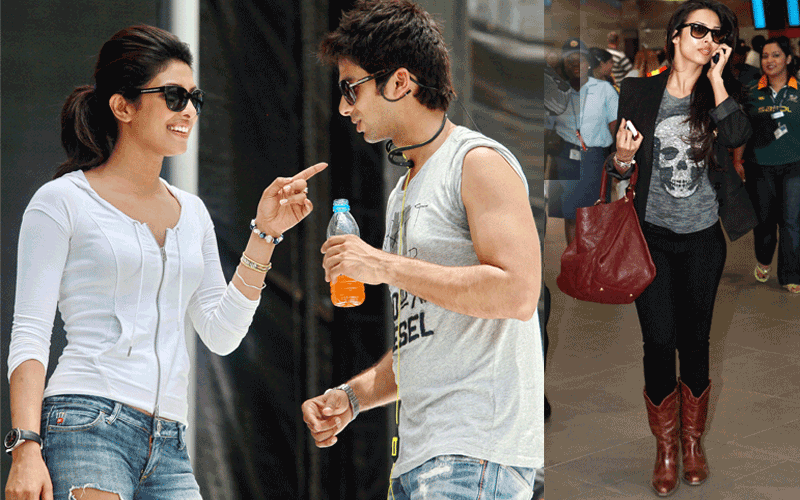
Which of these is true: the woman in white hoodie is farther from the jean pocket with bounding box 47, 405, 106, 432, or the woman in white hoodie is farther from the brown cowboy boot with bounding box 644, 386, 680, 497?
the brown cowboy boot with bounding box 644, 386, 680, 497

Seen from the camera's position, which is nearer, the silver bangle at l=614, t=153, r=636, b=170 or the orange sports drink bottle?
the orange sports drink bottle

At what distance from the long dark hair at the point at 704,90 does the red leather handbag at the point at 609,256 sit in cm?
30

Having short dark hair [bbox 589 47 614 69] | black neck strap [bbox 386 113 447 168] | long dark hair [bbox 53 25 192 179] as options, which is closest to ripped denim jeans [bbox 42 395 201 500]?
long dark hair [bbox 53 25 192 179]

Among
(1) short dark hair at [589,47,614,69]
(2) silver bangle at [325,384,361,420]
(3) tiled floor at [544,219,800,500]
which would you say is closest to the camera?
(2) silver bangle at [325,384,361,420]

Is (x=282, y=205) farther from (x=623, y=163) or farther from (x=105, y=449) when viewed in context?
(x=623, y=163)

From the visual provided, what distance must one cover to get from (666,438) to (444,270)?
Result: 2.75m

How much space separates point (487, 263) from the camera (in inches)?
75.1

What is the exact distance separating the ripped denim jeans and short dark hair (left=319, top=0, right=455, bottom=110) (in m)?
1.01

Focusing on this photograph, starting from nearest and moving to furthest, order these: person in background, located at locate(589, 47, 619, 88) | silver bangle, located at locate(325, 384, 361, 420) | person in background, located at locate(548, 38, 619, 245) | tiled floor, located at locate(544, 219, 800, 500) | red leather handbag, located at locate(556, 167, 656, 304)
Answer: silver bangle, located at locate(325, 384, 361, 420), red leather handbag, located at locate(556, 167, 656, 304), tiled floor, located at locate(544, 219, 800, 500), person in background, located at locate(548, 38, 619, 245), person in background, located at locate(589, 47, 619, 88)

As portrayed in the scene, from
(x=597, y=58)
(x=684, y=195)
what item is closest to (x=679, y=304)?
(x=684, y=195)

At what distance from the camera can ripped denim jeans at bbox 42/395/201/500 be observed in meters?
2.16

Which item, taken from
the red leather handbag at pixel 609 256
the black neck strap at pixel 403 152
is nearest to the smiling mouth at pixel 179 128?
the black neck strap at pixel 403 152

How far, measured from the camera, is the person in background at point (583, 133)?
8234 mm

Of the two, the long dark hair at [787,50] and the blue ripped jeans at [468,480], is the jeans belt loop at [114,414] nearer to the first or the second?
the blue ripped jeans at [468,480]
